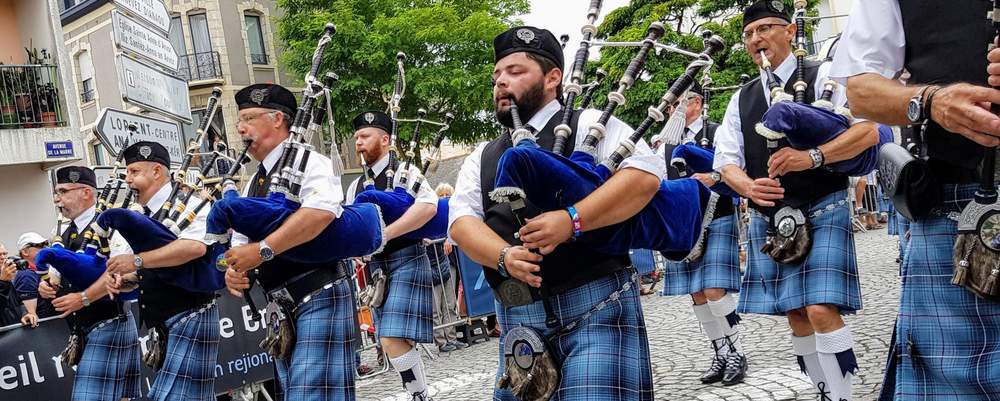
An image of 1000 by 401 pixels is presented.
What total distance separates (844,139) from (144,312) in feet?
11.6

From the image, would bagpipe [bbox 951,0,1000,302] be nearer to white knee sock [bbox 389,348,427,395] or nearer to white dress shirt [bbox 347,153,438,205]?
white knee sock [bbox 389,348,427,395]

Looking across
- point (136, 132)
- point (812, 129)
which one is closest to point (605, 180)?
point (812, 129)

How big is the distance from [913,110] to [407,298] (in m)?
3.93

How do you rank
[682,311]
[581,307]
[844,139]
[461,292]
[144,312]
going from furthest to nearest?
[461,292] → [682,311] → [144,312] → [844,139] → [581,307]

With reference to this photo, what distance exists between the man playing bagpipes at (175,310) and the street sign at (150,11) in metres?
1.79

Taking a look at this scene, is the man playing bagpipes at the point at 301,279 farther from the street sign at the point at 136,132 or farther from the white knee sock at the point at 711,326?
the white knee sock at the point at 711,326

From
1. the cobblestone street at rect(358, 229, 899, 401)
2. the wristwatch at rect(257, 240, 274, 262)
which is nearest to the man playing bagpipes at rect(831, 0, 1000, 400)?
the cobblestone street at rect(358, 229, 899, 401)

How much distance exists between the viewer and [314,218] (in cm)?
369

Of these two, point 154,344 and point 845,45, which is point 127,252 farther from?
point 845,45

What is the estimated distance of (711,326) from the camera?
5.21 meters

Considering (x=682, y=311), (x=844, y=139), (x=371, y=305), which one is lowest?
(x=682, y=311)

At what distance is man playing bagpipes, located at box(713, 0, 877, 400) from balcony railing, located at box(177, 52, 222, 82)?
24808 millimetres

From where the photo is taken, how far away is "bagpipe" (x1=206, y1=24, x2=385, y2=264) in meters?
3.70

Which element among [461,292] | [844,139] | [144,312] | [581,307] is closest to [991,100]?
[581,307]
